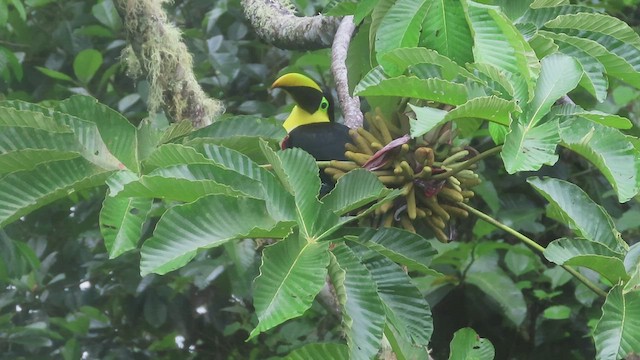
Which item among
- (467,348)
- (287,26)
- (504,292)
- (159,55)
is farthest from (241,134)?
(504,292)

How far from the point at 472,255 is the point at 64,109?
5.55ft

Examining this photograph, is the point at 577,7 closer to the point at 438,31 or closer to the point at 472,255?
the point at 438,31

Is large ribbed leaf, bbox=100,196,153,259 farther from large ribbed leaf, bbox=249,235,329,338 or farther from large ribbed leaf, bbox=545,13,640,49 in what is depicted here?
large ribbed leaf, bbox=545,13,640,49

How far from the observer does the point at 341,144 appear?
219 centimetres

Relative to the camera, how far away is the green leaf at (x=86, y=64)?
10.3ft

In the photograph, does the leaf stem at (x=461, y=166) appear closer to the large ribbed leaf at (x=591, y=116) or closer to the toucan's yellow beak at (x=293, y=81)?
the large ribbed leaf at (x=591, y=116)

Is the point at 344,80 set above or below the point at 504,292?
above

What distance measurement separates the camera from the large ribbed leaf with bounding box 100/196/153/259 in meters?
1.26

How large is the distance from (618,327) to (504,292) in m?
1.53

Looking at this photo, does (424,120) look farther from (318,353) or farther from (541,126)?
(318,353)

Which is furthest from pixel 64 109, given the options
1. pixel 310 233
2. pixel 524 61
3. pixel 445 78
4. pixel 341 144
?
pixel 341 144

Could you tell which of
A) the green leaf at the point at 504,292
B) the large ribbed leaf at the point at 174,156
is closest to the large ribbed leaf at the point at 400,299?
the large ribbed leaf at the point at 174,156

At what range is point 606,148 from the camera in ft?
3.91

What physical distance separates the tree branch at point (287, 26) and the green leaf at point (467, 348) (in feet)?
3.00
